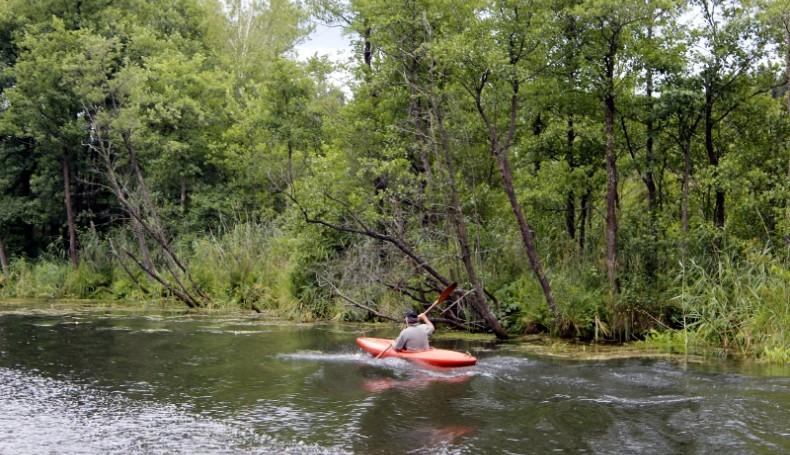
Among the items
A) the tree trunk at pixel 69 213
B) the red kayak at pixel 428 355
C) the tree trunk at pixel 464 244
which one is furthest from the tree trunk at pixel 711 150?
the tree trunk at pixel 69 213

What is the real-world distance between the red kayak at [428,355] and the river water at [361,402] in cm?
15

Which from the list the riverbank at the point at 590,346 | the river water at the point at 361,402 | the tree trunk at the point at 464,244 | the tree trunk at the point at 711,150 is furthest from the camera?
the tree trunk at the point at 711,150

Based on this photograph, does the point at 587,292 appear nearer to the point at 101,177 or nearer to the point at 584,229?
the point at 584,229

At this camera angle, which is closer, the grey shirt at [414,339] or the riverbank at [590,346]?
the riverbank at [590,346]

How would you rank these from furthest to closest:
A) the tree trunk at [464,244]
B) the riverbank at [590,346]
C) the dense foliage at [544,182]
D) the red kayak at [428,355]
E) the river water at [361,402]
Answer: the tree trunk at [464,244]
the dense foliage at [544,182]
the riverbank at [590,346]
the red kayak at [428,355]
the river water at [361,402]

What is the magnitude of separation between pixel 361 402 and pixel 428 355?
7.81 feet

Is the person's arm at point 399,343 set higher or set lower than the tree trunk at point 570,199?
lower

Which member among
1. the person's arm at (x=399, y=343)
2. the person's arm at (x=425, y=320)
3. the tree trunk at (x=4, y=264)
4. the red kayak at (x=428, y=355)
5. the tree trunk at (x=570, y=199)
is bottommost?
the red kayak at (x=428, y=355)

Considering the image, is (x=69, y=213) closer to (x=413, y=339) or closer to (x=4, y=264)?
(x=4, y=264)

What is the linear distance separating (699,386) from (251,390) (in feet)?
19.1

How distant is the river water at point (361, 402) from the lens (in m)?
7.51

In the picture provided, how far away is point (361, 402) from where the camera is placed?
9.39 meters

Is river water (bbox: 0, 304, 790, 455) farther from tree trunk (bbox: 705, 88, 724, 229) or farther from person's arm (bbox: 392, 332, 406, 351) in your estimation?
tree trunk (bbox: 705, 88, 724, 229)

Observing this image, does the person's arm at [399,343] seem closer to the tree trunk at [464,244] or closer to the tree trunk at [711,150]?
the tree trunk at [464,244]
